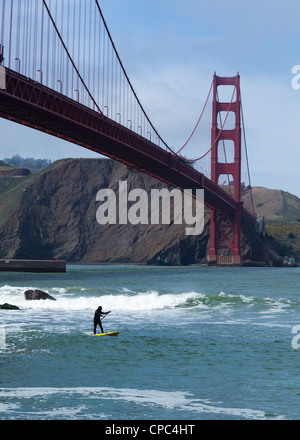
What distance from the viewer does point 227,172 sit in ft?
396

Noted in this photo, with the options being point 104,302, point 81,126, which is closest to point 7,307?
point 104,302

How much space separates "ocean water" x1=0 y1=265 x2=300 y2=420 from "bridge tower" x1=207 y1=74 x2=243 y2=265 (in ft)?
287

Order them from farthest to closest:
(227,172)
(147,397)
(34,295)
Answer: (227,172), (34,295), (147,397)

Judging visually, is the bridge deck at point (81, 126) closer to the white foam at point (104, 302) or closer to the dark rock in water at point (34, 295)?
the white foam at point (104, 302)

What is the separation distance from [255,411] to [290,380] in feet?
10.7

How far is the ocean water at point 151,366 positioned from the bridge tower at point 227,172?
87.6m

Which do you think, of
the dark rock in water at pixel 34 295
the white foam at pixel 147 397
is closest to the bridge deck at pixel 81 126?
the dark rock in water at pixel 34 295

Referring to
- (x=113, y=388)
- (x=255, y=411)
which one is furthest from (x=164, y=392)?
(x=255, y=411)

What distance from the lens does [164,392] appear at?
14609mm

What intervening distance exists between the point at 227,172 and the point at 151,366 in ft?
341

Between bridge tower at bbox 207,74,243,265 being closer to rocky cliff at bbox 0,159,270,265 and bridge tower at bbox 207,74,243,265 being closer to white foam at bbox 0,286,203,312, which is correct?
rocky cliff at bbox 0,159,270,265

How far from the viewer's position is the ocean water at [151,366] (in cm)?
1320

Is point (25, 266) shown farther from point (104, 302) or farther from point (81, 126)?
point (104, 302)
